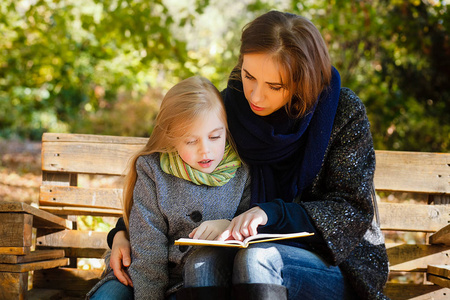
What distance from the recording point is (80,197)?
8.79 feet

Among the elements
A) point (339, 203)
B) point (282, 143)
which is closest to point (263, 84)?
point (282, 143)

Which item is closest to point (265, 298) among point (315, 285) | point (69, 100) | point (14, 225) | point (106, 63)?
point (315, 285)

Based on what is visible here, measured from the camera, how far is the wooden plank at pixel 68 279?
2.71m

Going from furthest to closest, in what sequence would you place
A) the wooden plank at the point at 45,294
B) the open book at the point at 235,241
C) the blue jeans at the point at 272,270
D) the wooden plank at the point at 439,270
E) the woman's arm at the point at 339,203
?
the wooden plank at the point at 45,294 → the wooden plank at the point at 439,270 → the woman's arm at the point at 339,203 → the blue jeans at the point at 272,270 → the open book at the point at 235,241

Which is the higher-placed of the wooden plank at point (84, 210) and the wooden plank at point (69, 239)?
the wooden plank at point (84, 210)

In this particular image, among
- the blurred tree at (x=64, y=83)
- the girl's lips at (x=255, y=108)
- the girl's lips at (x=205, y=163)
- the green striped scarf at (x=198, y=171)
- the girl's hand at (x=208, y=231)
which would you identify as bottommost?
the blurred tree at (x=64, y=83)

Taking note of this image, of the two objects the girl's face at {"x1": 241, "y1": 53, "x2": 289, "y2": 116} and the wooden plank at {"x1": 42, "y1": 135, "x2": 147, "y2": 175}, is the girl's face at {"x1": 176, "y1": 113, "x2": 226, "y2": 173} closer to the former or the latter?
the girl's face at {"x1": 241, "y1": 53, "x2": 289, "y2": 116}

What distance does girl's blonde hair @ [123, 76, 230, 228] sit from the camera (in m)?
2.04

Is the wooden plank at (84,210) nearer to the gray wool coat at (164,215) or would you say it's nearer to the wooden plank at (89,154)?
the wooden plank at (89,154)

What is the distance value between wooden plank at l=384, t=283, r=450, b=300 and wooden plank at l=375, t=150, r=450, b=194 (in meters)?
0.51

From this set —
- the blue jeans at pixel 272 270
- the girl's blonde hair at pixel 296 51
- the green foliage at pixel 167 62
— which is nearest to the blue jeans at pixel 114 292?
the blue jeans at pixel 272 270

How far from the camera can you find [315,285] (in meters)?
1.83

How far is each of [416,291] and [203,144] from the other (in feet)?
4.88

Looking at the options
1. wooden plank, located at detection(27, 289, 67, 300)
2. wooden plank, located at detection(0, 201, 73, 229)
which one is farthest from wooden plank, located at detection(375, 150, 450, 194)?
wooden plank, located at detection(27, 289, 67, 300)
